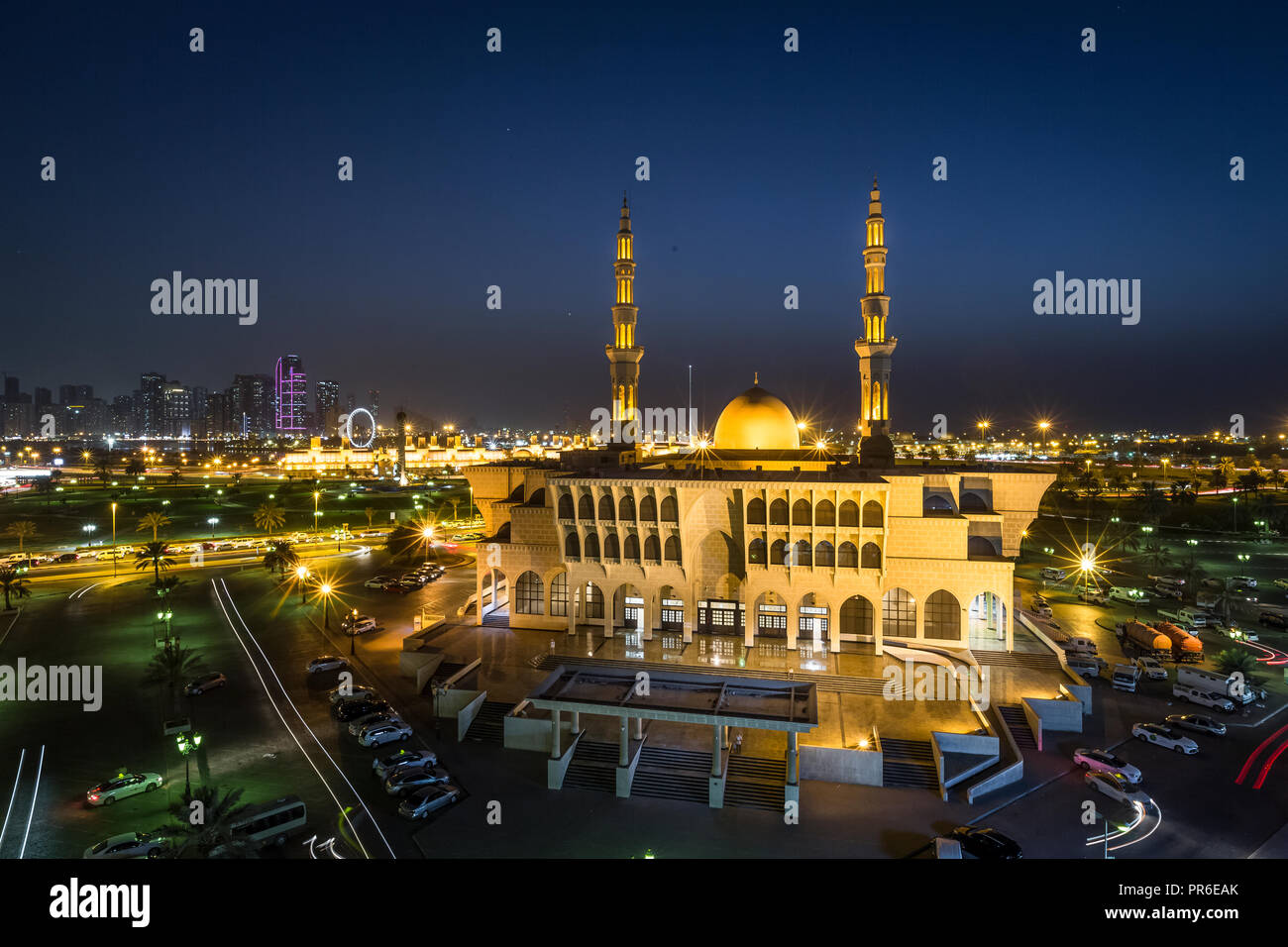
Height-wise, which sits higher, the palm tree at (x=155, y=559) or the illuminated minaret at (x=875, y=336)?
the illuminated minaret at (x=875, y=336)

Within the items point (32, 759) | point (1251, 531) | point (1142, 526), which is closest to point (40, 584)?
point (32, 759)

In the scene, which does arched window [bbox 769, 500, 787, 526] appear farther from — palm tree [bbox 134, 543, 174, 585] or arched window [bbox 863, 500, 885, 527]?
palm tree [bbox 134, 543, 174, 585]

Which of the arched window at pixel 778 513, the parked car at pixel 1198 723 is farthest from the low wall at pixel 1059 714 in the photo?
the arched window at pixel 778 513

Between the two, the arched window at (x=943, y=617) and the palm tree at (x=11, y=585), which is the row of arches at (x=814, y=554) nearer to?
the arched window at (x=943, y=617)

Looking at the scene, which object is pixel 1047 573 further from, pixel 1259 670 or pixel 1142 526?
pixel 1142 526

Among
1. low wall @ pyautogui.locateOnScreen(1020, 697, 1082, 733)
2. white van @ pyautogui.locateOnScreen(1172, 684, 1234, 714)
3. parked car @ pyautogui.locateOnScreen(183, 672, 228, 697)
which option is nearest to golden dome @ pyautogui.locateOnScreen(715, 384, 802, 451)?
low wall @ pyautogui.locateOnScreen(1020, 697, 1082, 733)
